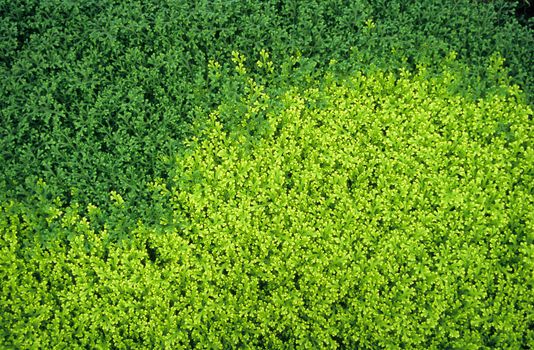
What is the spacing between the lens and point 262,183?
478cm

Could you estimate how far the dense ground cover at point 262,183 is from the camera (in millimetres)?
4539

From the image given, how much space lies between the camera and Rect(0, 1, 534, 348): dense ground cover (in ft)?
14.9

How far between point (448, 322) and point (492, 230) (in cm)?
82

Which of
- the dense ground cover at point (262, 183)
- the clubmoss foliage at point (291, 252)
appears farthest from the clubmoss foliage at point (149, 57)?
the clubmoss foliage at point (291, 252)

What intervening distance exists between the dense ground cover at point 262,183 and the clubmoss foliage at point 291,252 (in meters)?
0.02

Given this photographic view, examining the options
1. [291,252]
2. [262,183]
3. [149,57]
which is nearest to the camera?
[291,252]

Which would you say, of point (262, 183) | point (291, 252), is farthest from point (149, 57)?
point (291, 252)

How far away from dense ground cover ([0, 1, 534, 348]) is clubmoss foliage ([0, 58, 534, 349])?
2 centimetres

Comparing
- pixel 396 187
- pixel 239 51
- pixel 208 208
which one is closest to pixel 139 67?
pixel 239 51

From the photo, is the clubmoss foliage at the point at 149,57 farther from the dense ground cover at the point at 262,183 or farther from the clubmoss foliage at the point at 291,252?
the clubmoss foliage at the point at 291,252

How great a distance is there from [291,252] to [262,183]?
2.03 ft

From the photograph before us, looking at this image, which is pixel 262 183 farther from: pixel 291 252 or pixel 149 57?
pixel 149 57

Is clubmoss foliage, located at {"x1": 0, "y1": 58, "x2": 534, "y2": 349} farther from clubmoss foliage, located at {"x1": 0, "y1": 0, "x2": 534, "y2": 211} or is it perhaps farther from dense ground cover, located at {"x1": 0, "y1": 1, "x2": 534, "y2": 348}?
clubmoss foliage, located at {"x1": 0, "y1": 0, "x2": 534, "y2": 211}

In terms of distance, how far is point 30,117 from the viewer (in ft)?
16.3
